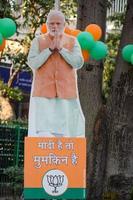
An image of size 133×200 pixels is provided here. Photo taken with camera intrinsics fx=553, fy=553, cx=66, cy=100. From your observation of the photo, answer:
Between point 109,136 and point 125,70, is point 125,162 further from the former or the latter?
point 125,70

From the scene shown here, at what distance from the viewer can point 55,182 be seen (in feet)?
24.1

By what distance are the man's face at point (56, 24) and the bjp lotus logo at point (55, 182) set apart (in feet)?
6.13

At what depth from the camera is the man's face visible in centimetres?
750

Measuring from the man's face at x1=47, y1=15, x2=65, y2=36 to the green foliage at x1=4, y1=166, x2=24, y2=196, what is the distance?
209 inches

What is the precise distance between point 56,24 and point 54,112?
1198 mm

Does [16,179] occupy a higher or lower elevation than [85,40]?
lower

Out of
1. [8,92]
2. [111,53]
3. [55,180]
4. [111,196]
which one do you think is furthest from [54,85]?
[111,53]

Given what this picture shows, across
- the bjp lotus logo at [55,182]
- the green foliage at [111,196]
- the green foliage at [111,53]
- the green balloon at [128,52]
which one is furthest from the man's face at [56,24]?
the green foliage at [111,53]

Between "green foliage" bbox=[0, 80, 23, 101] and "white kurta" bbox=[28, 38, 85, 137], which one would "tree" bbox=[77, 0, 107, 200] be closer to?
"white kurta" bbox=[28, 38, 85, 137]

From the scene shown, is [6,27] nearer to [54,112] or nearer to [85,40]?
[85,40]

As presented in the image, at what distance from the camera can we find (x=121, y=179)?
10.4m

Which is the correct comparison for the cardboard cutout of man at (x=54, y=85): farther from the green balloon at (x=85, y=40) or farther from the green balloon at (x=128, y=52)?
the green balloon at (x=128, y=52)

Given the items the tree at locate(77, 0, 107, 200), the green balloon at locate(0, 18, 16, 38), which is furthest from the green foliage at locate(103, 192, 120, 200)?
the green balloon at locate(0, 18, 16, 38)

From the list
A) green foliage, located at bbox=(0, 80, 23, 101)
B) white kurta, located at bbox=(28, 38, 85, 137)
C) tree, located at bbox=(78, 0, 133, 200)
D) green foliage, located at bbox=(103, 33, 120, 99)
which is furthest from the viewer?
green foliage, located at bbox=(103, 33, 120, 99)
